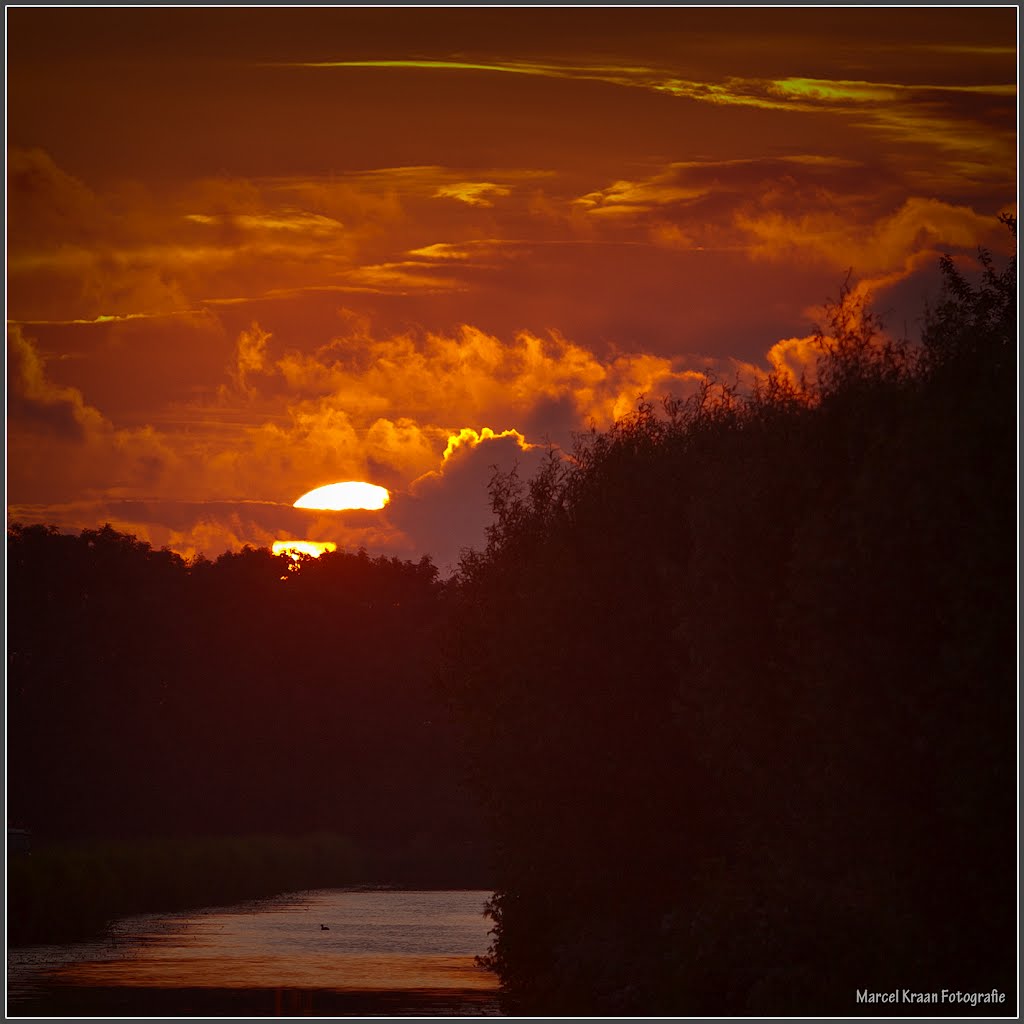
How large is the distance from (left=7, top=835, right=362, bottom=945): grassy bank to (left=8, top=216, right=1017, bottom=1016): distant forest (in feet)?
53.6

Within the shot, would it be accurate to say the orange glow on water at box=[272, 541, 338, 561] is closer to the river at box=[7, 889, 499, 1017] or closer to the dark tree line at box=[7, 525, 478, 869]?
the dark tree line at box=[7, 525, 478, 869]

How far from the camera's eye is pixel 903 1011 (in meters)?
24.9

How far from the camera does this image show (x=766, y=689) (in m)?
31.2

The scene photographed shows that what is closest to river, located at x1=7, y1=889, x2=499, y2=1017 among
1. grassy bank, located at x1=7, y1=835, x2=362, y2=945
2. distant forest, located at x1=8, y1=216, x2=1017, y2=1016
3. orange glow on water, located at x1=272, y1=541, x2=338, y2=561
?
grassy bank, located at x1=7, y1=835, x2=362, y2=945

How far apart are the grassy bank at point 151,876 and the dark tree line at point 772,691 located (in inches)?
671

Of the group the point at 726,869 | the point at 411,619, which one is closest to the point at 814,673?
the point at 726,869

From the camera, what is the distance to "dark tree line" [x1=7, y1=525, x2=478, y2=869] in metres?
94.7

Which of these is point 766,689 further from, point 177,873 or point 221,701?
point 221,701

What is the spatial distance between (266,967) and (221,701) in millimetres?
58143

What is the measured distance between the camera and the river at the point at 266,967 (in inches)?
1501

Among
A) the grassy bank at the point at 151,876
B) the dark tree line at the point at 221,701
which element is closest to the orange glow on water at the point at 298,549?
the dark tree line at the point at 221,701

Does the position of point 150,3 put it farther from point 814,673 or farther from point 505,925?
point 505,925

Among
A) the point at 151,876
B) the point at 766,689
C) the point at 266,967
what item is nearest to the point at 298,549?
the point at 151,876

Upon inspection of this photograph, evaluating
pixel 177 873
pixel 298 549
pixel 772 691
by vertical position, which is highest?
pixel 298 549
